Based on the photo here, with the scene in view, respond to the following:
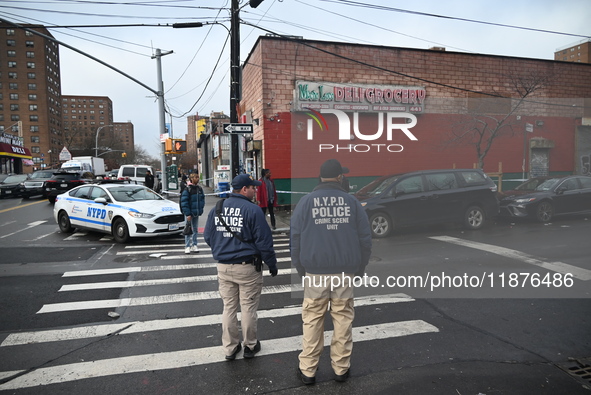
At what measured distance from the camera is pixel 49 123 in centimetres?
9712

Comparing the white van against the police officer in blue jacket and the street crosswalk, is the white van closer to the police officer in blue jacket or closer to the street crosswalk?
the street crosswalk

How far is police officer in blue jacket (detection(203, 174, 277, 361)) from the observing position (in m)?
3.82

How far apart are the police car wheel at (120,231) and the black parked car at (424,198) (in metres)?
6.16

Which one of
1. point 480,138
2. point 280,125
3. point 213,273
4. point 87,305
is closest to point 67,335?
→ point 87,305

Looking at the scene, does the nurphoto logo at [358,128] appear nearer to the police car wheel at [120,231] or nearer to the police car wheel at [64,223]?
the police car wheel at [120,231]

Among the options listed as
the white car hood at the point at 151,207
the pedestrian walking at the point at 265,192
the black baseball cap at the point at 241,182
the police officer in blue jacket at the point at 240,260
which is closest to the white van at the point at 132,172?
the white car hood at the point at 151,207

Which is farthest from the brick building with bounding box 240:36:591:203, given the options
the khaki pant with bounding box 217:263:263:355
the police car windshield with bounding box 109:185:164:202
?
the khaki pant with bounding box 217:263:263:355

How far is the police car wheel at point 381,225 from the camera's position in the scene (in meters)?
10.4

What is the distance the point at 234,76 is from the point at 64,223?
6776mm

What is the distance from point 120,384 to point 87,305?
2.62 m

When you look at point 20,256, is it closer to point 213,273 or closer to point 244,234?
point 213,273

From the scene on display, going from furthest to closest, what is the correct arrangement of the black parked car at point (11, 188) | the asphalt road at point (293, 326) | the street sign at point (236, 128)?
the black parked car at point (11, 188) → the street sign at point (236, 128) → the asphalt road at point (293, 326)

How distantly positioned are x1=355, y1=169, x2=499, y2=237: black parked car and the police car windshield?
20.0 ft

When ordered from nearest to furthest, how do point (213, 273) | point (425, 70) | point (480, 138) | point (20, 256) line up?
point (213, 273) < point (20, 256) < point (480, 138) < point (425, 70)
